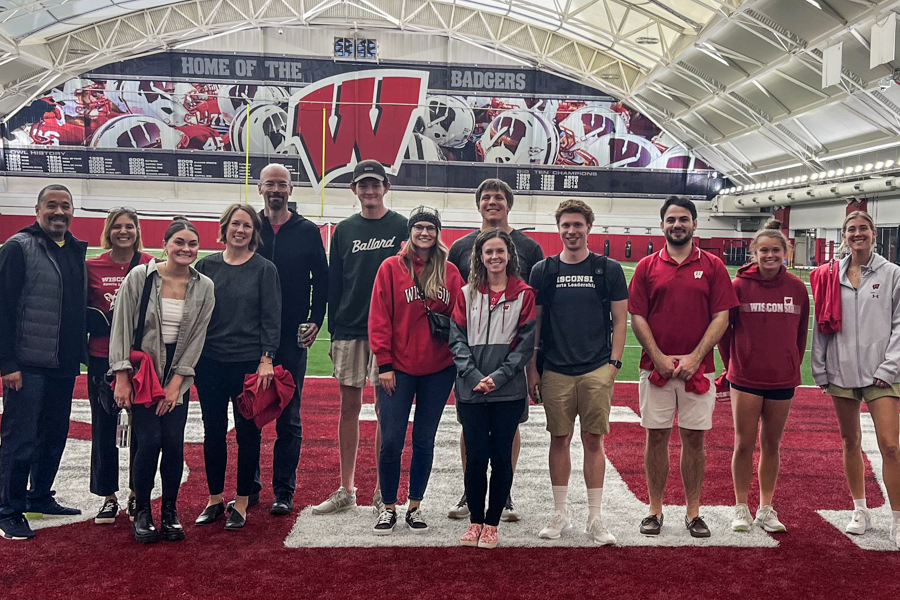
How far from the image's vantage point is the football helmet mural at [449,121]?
73.0 feet

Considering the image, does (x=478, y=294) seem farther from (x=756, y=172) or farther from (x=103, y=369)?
(x=756, y=172)

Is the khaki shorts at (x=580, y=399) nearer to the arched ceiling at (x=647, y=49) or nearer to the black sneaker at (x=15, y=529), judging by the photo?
the black sneaker at (x=15, y=529)

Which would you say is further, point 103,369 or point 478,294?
point 103,369

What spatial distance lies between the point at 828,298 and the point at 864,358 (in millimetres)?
347

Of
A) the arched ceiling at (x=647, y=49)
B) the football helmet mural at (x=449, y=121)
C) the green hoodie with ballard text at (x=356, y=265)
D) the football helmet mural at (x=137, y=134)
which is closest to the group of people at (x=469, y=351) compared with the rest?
the green hoodie with ballard text at (x=356, y=265)

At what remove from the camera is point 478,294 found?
3.65 meters

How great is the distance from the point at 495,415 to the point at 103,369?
209 centimetres

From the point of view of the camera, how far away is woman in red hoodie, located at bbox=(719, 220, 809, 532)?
3812 mm

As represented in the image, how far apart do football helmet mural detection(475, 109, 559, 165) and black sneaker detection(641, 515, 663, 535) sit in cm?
2073

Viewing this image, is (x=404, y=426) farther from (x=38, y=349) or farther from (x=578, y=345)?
(x=38, y=349)

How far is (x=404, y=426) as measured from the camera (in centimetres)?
376

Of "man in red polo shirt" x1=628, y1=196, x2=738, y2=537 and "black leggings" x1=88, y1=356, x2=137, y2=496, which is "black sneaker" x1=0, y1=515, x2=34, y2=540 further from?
"man in red polo shirt" x1=628, y1=196, x2=738, y2=537

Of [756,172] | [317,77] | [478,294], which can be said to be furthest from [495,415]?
[756,172]

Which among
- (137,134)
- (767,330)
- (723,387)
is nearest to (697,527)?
(723,387)
